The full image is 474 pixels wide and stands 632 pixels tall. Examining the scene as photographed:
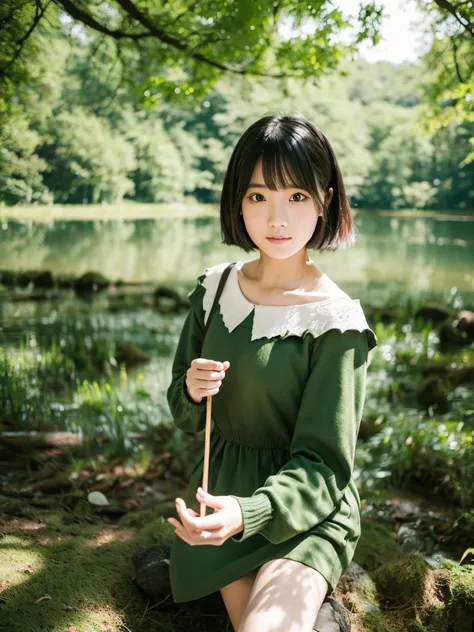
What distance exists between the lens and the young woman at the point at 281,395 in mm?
1377

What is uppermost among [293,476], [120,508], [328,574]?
[293,476]

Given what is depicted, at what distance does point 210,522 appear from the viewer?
1206mm

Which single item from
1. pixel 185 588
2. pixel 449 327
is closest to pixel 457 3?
pixel 185 588

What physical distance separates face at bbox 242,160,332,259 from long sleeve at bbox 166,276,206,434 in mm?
297

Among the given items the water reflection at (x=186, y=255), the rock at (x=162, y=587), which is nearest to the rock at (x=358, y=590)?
the rock at (x=162, y=587)

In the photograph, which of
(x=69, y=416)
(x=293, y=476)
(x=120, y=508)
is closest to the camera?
(x=293, y=476)

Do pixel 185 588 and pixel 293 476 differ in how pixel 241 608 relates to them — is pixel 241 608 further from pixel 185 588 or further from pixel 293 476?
pixel 293 476

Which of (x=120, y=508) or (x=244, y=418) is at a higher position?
(x=244, y=418)

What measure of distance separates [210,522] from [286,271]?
2.51ft

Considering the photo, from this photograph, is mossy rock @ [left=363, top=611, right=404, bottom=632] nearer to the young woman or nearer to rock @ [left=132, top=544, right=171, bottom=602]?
the young woman

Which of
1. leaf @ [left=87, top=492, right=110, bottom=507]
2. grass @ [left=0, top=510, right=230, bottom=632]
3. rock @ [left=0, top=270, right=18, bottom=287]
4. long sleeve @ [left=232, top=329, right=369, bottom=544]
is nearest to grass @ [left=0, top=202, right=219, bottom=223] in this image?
rock @ [left=0, top=270, right=18, bottom=287]

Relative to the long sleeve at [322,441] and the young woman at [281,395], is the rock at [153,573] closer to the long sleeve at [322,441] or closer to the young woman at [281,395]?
the young woman at [281,395]

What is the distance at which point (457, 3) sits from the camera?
2.30 m

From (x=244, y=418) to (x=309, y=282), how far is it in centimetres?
41
